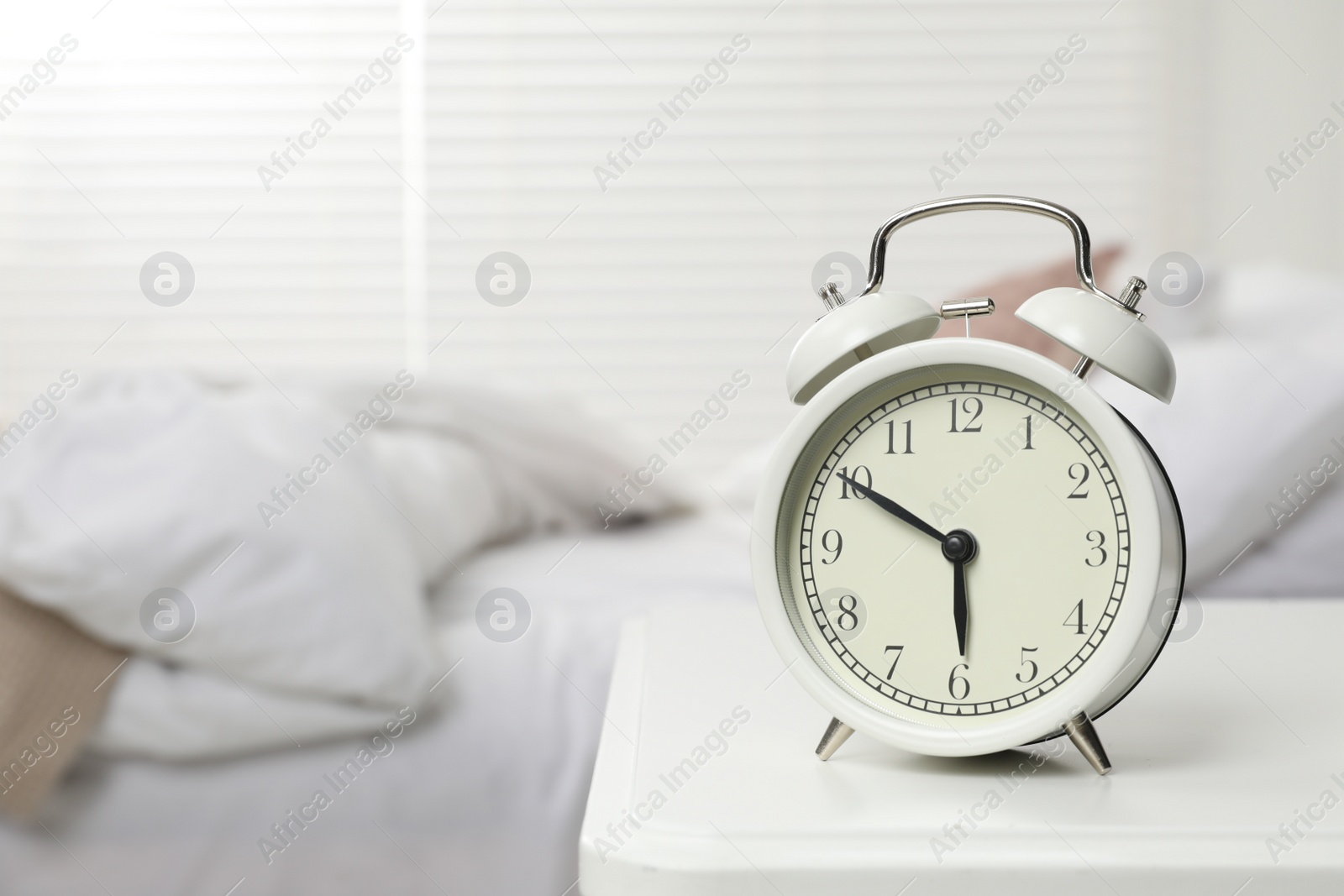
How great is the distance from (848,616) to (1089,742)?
4.5 inches

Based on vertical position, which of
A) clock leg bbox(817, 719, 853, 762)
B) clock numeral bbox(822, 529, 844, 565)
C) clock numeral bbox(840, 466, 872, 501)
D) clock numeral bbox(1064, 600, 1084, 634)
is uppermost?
clock numeral bbox(840, 466, 872, 501)

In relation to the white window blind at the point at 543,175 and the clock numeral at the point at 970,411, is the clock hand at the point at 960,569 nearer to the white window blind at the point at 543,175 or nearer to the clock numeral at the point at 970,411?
the clock numeral at the point at 970,411

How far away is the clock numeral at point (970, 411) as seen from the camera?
486 millimetres

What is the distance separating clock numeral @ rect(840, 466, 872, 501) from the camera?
0.50 meters

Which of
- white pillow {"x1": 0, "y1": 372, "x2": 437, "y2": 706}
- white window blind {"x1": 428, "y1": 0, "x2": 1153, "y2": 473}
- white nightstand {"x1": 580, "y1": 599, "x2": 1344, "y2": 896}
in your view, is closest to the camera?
white nightstand {"x1": 580, "y1": 599, "x2": 1344, "y2": 896}

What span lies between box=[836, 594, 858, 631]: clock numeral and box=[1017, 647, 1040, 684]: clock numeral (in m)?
0.07

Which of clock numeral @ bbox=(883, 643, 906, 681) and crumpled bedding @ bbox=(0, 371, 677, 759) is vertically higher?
clock numeral @ bbox=(883, 643, 906, 681)

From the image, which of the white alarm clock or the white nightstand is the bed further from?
the white alarm clock

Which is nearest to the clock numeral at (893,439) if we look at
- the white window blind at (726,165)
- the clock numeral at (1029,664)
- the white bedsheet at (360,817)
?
the clock numeral at (1029,664)

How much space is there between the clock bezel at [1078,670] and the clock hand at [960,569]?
0.13ft

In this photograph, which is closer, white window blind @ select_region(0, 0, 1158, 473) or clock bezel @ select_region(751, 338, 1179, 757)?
clock bezel @ select_region(751, 338, 1179, 757)

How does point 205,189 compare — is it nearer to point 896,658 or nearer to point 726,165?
point 726,165

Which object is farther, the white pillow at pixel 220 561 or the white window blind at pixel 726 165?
the white window blind at pixel 726 165

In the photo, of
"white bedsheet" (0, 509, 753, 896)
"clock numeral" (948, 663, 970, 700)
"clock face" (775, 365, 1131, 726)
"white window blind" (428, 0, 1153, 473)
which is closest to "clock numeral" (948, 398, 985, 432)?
"clock face" (775, 365, 1131, 726)
